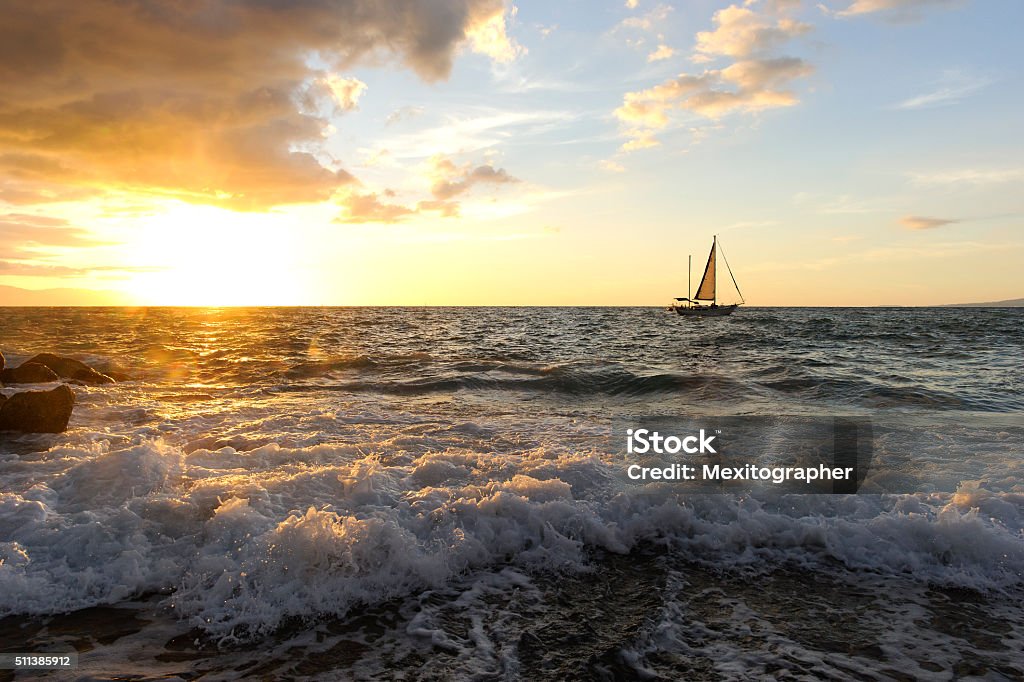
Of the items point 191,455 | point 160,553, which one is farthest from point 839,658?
point 191,455

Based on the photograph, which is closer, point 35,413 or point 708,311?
point 35,413

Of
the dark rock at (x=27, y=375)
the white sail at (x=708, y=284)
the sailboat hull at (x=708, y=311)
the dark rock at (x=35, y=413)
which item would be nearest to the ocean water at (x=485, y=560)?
the dark rock at (x=35, y=413)

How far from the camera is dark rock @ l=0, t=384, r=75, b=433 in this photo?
11.5 m

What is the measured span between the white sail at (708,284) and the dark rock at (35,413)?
278ft

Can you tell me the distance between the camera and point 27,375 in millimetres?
18500

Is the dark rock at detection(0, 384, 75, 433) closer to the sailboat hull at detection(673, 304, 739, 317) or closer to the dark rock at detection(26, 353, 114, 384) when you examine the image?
the dark rock at detection(26, 353, 114, 384)

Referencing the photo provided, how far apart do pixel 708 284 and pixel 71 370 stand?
3335 inches

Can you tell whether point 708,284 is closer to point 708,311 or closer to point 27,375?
point 708,311

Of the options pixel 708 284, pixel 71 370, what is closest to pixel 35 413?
pixel 71 370

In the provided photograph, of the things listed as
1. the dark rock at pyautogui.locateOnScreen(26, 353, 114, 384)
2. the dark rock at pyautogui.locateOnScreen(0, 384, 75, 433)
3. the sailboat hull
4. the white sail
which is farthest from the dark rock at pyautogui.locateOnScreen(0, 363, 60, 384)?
the sailboat hull

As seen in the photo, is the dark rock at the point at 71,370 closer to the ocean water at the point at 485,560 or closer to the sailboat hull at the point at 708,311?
the ocean water at the point at 485,560

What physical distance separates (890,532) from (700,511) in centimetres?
225

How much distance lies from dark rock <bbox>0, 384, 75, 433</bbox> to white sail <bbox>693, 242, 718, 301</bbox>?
84.8 metres

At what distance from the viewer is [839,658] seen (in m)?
4.66
